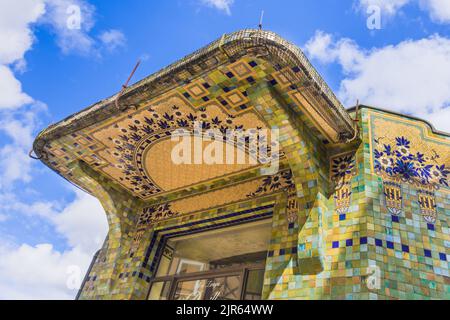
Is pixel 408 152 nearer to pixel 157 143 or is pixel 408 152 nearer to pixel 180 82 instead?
pixel 180 82

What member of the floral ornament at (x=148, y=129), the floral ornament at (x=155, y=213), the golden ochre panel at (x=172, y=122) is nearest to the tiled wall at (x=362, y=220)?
the golden ochre panel at (x=172, y=122)

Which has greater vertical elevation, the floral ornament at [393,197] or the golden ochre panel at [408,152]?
the golden ochre panel at [408,152]

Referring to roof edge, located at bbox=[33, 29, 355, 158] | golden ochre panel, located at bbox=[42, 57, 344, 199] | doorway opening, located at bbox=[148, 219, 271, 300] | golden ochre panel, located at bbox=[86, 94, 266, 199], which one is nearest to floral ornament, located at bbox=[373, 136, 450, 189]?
roof edge, located at bbox=[33, 29, 355, 158]

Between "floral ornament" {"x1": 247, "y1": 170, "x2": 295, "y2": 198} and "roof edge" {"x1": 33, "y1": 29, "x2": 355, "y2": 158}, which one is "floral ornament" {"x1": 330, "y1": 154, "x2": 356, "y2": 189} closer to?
"roof edge" {"x1": 33, "y1": 29, "x2": 355, "y2": 158}

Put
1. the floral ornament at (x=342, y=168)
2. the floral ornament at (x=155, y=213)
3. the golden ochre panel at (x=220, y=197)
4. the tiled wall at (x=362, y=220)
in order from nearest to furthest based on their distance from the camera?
the tiled wall at (x=362, y=220) < the floral ornament at (x=342, y=168) < the golden ochre panel at (x=220, y=197) < the floral ornament at (x=155, y=213)

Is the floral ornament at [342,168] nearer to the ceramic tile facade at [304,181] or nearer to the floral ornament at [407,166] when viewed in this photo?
the ceramic tile facade at [304,181]

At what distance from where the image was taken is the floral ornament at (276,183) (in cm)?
534

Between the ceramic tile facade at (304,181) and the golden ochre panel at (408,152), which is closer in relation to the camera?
the ceramic tile facade at (304,181)

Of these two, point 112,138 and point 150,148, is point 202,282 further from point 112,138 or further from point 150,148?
point 112,138

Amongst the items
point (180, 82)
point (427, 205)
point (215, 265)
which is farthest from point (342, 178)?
point (215, 265)

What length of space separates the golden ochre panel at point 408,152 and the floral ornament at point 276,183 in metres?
1.15

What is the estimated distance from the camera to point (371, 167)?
15.0 feet

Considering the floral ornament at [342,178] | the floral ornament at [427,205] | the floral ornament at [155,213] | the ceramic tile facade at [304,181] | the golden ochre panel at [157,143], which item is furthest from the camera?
the floral ornament at [155,213]

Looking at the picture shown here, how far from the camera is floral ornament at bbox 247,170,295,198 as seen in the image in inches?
210
